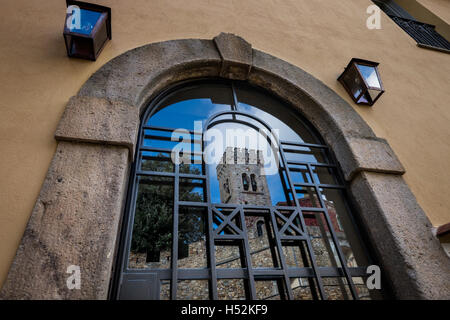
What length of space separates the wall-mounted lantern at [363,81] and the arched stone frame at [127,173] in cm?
23

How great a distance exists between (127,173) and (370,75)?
263 centimetres

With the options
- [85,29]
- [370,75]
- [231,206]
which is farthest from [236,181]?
[85,29]

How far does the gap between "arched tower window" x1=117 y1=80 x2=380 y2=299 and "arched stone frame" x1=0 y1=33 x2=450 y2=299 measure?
0.17 meters

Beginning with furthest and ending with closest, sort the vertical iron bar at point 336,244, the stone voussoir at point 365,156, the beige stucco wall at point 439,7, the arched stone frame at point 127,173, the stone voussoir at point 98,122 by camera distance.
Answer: the beige stucco wall at point 439,7, the stone voussoir at point 365,156, the vertical iron bar at point 336,244, the stone voussoir at point 98,122, the arched stone frame at point 127,173

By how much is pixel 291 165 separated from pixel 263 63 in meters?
1.17

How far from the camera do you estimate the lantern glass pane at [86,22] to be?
208 cm

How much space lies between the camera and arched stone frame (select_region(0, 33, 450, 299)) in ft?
4.39

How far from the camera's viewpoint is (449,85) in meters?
3.59

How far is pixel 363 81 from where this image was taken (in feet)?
8.79

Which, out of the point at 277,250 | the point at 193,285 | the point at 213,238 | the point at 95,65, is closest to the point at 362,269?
the point at 277,250

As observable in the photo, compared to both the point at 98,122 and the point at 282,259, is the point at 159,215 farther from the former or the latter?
the point at 282,259

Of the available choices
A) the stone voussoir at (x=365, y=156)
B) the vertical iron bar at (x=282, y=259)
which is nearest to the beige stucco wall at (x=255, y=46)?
the stone voussoir at (x=365, y=156)

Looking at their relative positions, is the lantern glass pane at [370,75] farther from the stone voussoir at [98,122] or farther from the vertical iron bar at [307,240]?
the stone voussoir at [98,122]

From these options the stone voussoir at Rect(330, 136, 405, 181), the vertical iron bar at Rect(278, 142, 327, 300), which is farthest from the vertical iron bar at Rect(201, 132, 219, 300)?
the stone voussoir at Rect(330, 136, 405, 181)
